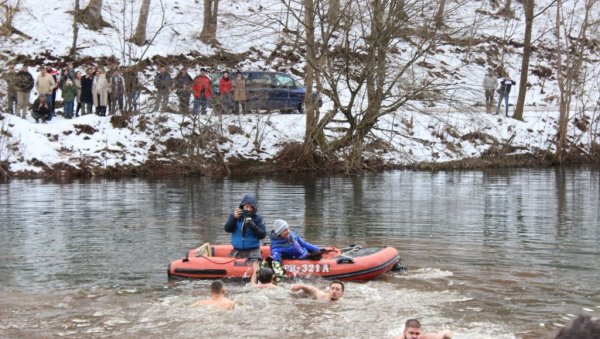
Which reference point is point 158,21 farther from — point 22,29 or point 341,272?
point 341,272

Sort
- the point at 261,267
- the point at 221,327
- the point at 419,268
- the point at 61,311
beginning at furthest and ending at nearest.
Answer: the point at 419,268
the point at 261,267
the point at 61,311
the point at 221,327

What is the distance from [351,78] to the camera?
1085 inches

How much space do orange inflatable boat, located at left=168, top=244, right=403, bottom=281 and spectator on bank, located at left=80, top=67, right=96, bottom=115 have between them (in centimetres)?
1711

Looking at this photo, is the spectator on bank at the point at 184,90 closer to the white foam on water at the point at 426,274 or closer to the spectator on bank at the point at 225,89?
the spectator on bank at the point at 225,89

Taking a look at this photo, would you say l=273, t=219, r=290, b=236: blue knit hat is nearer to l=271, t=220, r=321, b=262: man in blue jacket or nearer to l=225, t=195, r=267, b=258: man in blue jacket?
l=271, t=220, r=321, b=262: man in blue jacket

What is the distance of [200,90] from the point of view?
1158 inches

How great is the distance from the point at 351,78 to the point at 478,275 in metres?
15.8

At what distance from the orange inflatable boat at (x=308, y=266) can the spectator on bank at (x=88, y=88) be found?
17.1 m

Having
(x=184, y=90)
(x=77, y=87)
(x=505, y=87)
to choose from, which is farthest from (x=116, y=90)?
(x=505, y=87)

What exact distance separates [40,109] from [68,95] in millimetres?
1145

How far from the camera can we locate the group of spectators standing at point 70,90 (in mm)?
27453

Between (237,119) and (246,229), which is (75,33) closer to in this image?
(237,119)

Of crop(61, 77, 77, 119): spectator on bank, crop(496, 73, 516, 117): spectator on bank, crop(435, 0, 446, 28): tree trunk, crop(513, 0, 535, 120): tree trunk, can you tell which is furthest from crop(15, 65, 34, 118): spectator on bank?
crop(513, 0, 535, 120): tree trunk

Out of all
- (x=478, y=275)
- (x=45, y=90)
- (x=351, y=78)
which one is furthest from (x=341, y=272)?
(x=45, y=90)
